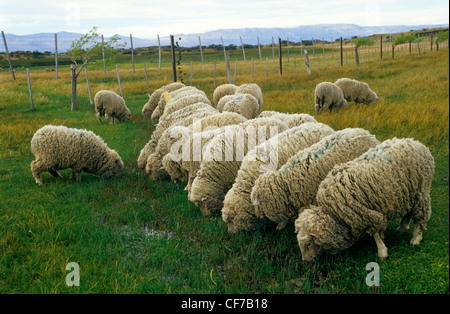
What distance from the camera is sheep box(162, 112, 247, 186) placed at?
6703 millimetres

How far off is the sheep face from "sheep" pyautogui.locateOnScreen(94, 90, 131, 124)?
12.8 meters

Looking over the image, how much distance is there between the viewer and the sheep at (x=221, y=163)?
19.3 feet

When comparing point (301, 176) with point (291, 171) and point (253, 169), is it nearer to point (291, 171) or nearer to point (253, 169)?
point (291, 171)

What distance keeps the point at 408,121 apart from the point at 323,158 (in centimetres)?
618

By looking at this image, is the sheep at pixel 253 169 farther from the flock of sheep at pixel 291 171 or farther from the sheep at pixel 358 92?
the sheep at pixel 358 92

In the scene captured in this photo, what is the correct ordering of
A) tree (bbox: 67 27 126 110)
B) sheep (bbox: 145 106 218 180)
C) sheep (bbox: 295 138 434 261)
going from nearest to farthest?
1. sheep (bbox: 295 138 434 261)
2. sheep (bbox: 145 106 218 180)
3. tree (bbox: 67 27 126 110)

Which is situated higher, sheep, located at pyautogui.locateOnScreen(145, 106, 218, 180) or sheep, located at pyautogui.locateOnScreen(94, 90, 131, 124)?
sheep, located at pyautogui.locateOnScreen(94, 90, 131, 124)

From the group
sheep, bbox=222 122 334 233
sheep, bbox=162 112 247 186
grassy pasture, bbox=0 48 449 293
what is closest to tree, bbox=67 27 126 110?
grassy pasture, bbox=0 48 449 293

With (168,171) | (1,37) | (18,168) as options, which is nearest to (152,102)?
(18,168)

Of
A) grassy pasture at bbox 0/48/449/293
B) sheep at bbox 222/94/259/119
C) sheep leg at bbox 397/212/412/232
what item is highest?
sheep at bbox 222/94/259/119

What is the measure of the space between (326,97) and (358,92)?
230cm

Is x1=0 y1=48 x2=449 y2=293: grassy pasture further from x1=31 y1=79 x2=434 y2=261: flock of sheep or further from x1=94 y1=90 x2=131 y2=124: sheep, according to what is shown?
x1=94 y1=90 x2=131 y2=124: sheep

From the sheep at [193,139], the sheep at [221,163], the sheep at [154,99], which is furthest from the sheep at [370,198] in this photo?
the sheep at [154,99]
